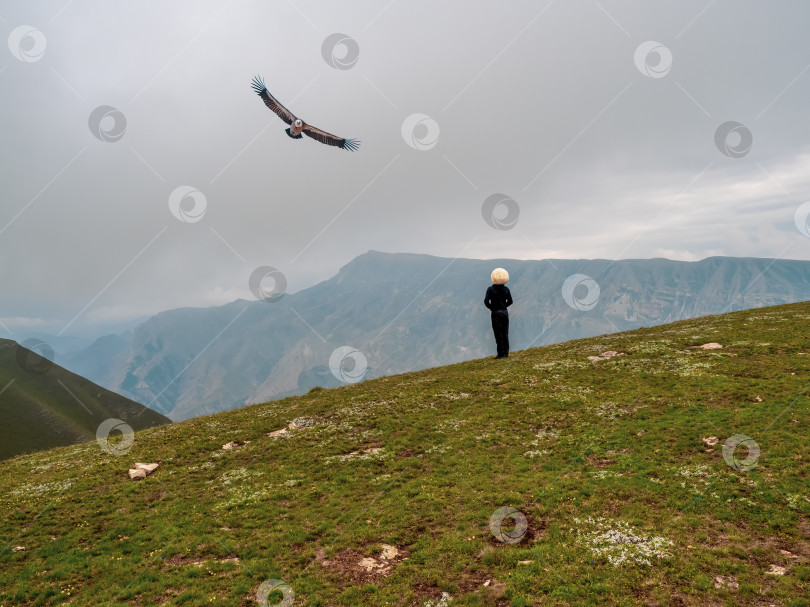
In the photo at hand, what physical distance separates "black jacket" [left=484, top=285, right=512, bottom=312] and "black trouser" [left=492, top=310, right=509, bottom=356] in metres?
0.48

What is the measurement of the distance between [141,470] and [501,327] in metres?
30.7

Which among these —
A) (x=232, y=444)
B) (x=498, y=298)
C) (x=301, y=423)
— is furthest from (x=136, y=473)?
(x=498, y=298)

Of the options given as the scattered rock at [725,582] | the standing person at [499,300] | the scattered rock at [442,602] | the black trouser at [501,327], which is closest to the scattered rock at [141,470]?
the scattered rock at [442,602]

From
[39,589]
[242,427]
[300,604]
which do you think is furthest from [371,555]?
[242,427]

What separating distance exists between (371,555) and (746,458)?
57.7 ft

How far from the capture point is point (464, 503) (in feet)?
62.2

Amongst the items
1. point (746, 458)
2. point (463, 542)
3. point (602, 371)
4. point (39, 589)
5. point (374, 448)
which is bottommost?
point (39, 589)

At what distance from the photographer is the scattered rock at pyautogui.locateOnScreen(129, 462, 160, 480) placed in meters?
25.0

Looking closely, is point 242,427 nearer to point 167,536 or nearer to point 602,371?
point 167,536

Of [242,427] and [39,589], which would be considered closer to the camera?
[39,589]

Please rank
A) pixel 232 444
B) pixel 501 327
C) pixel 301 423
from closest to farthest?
pixel 232 444 → pixel 301 423 → pixel 501 327

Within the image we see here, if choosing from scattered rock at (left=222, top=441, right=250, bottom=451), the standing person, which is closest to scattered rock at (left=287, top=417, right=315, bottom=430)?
scattered rock at (left=222, top=441, right=250, bottom=451)

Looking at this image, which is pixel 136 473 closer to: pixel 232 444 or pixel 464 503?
pixel 232 444

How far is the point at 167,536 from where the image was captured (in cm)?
1867
